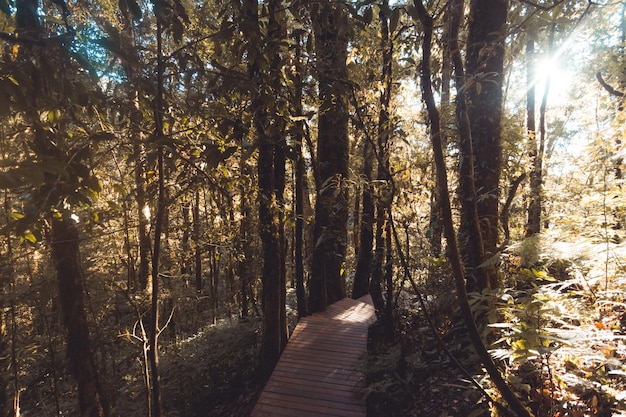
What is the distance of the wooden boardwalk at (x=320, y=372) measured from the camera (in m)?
4.43

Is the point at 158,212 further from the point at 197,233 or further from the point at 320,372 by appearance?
the point at 320,372

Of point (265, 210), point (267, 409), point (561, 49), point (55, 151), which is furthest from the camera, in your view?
point (265, 210)

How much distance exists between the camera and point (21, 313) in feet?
40.4

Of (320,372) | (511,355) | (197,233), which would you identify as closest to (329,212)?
(197,233)

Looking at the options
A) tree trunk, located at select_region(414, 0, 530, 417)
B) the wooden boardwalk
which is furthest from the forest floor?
tree trunk, located at select_region(414, 0, 530, 417)

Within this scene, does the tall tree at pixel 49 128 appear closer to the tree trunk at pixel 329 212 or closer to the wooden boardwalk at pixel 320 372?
the wooden boardwalk at pixel 320 372

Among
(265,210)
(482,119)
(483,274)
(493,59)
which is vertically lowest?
(483,274)

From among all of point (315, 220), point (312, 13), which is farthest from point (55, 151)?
point (315, 220)

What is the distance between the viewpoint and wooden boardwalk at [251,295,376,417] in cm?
443

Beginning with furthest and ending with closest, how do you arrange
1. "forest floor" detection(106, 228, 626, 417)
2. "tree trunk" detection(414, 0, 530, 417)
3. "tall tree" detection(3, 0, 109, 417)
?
1. "forest floor" detection(106, 228, 626, 417)
2. "tree trunk" detection(414, 0, 530, 417)
3. "tall tree" detection(3, 0, 109, 417)

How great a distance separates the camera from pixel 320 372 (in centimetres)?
524

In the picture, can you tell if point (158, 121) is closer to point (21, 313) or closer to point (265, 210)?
point (265, 210)

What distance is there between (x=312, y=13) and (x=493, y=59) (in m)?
3.23

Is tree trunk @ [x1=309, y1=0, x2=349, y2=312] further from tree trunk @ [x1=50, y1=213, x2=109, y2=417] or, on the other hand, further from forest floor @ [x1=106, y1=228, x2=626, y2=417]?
tree trunk @ [x1=50, y1=213, x2=109, y2=417]
